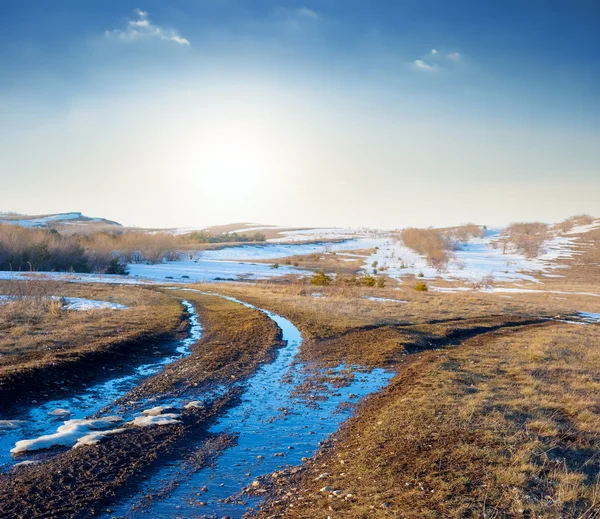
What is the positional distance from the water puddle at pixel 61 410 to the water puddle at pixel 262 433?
8.47 feet

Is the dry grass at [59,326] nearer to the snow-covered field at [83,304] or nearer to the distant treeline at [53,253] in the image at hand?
the snow-covered field at [83,304]

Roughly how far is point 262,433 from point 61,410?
4.11 meters

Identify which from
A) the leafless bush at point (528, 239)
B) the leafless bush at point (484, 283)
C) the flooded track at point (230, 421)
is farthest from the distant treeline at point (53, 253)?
the leafless bush at point (528, 239)

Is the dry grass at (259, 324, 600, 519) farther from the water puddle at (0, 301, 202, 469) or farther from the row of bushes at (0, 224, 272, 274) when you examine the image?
the row of bushes at (0, 224, 272, 274)

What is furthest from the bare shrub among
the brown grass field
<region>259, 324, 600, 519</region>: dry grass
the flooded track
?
the flooded track

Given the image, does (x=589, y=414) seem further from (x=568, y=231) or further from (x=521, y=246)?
(x=568, y=231)

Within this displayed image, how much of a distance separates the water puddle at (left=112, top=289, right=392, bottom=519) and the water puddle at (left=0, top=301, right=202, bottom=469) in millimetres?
2582

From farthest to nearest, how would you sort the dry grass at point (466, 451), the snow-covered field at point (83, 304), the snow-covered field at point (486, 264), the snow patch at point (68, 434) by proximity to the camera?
the snow-covered field at point (486, 264) < the snow-covered field at point (83, 304) < the snow patch at point (68, 434) < the dry grass at point (466, 451)

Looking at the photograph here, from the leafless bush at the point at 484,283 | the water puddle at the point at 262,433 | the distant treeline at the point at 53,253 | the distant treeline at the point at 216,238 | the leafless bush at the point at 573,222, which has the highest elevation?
the leafless bush at the point at 573,222

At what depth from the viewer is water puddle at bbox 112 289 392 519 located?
571 centimetres

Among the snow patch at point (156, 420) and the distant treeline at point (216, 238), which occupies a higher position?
the distant treeline at point (216, 238)

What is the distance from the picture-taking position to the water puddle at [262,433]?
5.71 meters

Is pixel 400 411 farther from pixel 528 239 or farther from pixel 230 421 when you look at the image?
pixel 528 239

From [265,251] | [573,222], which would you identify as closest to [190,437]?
[265,251]
